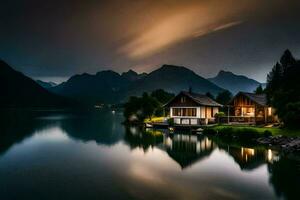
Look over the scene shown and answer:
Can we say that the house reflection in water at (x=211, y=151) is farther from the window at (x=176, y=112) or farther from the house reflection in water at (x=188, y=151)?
the window at (x=176, y=112)

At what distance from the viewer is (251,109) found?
59219 millimetres

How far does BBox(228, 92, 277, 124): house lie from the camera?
2157 inches

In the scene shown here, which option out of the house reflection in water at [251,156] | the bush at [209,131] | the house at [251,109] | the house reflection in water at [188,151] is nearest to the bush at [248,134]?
the house reflection in water at [188,151]

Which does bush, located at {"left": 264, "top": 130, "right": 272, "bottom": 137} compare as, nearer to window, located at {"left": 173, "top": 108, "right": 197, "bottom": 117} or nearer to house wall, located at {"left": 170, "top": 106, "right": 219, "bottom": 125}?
house wall, located at {"left": 170, "top": 106, "right": 219, "bottom": 125}

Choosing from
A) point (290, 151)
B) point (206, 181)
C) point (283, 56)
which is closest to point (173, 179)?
point (206, 181)

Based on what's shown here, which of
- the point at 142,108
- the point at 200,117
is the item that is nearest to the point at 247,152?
the point at 200,117

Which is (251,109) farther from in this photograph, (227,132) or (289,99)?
(289,99)

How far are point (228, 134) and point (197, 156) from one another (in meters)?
17.4

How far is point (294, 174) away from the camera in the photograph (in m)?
23.9

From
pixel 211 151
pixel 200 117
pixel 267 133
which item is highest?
pixel 200 117

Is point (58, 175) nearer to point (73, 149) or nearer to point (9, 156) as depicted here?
point (9, 156)

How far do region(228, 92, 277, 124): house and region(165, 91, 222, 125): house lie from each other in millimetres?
5026

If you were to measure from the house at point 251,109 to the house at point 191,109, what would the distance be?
5.03 metres

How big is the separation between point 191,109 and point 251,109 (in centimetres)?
1229
